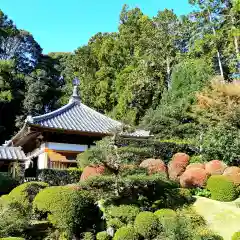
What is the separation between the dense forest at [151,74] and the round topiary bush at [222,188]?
3.23 m

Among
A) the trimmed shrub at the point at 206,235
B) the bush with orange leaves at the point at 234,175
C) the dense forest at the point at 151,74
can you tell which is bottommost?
the trimmed shrub at the point at 206,235

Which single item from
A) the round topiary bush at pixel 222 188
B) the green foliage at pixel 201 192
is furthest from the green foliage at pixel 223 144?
the green foliage at pixel 201 192

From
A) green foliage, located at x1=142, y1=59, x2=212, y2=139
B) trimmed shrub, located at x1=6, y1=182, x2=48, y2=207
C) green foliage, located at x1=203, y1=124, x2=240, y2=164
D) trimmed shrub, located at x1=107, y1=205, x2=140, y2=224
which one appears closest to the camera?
trimmed shrub, located at x1=107, y1=205, x2=140, y2=224

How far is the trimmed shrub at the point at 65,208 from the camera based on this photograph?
10.0m

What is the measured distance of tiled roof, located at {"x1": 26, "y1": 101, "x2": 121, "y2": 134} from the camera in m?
17.0

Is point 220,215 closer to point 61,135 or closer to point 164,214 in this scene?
point 164,214

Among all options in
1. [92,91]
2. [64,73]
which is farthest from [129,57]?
[64,73]

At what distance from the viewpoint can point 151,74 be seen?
31906 millimetres

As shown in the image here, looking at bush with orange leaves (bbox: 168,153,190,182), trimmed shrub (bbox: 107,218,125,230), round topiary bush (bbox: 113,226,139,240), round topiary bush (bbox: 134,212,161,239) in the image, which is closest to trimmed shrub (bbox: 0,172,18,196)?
trimmed shrub (bbox: 107,218,125,230)

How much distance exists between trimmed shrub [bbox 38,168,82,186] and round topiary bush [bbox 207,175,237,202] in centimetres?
589

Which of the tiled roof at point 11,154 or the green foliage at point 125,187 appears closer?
the green foliage at point 125,187

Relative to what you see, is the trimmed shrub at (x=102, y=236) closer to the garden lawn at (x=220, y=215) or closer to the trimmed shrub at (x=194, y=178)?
the garden lawn at (x=220, y=215)

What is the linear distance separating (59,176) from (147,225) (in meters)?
6.44

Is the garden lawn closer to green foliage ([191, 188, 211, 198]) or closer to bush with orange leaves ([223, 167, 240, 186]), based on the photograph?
green foliage ([191, 188, 211, 198])
